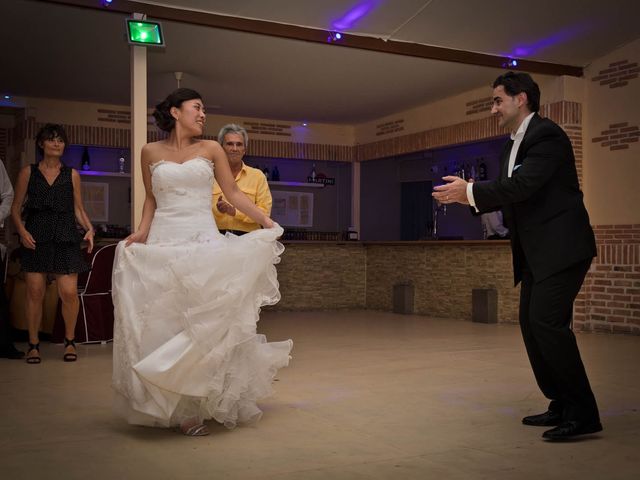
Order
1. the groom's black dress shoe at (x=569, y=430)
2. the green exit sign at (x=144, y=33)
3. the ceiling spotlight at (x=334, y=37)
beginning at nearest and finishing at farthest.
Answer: the groom's black dress shoe at (x=569, y=430)
the green exit sign at (x=144, y=33)
the ceiling spotlight at (x=334, y=37)

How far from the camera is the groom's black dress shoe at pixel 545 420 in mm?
3592

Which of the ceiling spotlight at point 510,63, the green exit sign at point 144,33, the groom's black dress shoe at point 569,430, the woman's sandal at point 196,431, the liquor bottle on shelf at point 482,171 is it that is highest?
the ceiling spotlight at point 510,63

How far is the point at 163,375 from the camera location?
3.22 m

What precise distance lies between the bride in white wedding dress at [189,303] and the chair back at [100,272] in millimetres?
3415

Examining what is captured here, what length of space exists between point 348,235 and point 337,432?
8764mm

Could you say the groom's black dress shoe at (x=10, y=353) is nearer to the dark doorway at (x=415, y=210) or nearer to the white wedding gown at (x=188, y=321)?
the white wedding gown at (x=188, y=321)

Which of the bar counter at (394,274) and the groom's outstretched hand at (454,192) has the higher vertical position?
the groom's outstretched hand at (454,192)

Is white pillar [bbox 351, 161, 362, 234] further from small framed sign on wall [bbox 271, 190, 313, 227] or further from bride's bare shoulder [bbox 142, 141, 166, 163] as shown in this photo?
bride's bare shoulder [bbox 142, 141, 166, 163]

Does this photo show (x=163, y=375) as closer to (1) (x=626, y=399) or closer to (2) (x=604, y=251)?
(1) (x=626, y=399)

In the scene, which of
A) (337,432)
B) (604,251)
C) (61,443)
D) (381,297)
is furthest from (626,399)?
(381,297)

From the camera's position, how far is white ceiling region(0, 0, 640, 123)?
279 inches

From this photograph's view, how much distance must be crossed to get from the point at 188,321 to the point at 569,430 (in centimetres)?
170

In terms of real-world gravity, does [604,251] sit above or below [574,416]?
above

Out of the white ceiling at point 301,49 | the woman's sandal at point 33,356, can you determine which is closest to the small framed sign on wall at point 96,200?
the white ceiling at point 301,49
